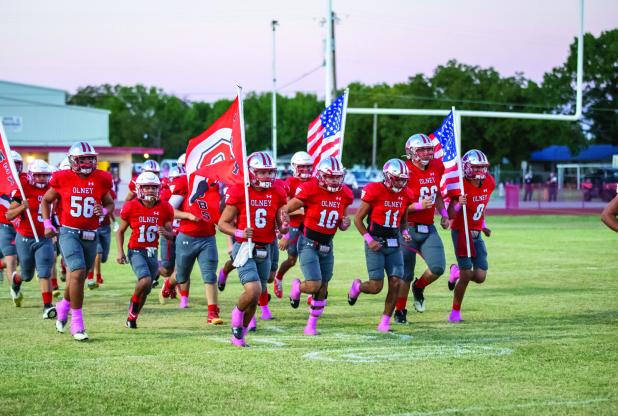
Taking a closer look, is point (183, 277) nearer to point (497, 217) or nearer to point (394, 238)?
point (394, 238)

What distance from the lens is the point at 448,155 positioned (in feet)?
43.8

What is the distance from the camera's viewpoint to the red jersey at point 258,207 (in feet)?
36.1

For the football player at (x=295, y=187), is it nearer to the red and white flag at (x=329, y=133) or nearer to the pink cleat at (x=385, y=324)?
the red and white flag at (x=329, y=133)

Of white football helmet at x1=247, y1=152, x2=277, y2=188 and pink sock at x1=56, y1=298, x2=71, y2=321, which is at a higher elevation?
white football helmet at x1=247, y1=152, x2=277, y2=188

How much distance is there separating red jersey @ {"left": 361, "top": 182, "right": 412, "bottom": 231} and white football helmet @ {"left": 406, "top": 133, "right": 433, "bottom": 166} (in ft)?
3.17

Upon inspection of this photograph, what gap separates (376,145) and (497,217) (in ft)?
149

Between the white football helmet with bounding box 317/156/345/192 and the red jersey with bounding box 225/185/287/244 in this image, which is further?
the white football helmet with bounding box 317/156/345/192

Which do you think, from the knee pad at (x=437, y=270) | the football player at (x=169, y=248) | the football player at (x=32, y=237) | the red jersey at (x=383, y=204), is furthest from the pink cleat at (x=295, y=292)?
the football player at (x=32, y=237)

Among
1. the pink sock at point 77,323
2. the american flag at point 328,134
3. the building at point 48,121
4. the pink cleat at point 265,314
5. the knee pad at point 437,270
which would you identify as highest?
the building at point 48,121

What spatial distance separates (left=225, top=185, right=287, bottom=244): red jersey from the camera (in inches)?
433

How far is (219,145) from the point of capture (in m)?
11.7

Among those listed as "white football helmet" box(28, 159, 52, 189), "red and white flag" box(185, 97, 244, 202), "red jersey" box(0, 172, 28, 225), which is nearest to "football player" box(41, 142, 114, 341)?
"red and white flag" box(185, 97, 244, 202)

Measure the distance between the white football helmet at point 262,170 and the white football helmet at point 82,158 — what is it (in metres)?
1.85

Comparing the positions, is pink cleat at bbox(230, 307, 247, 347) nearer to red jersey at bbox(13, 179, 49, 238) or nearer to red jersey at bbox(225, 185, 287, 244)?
red jersey at bbox(225, 185, 287, 244)
